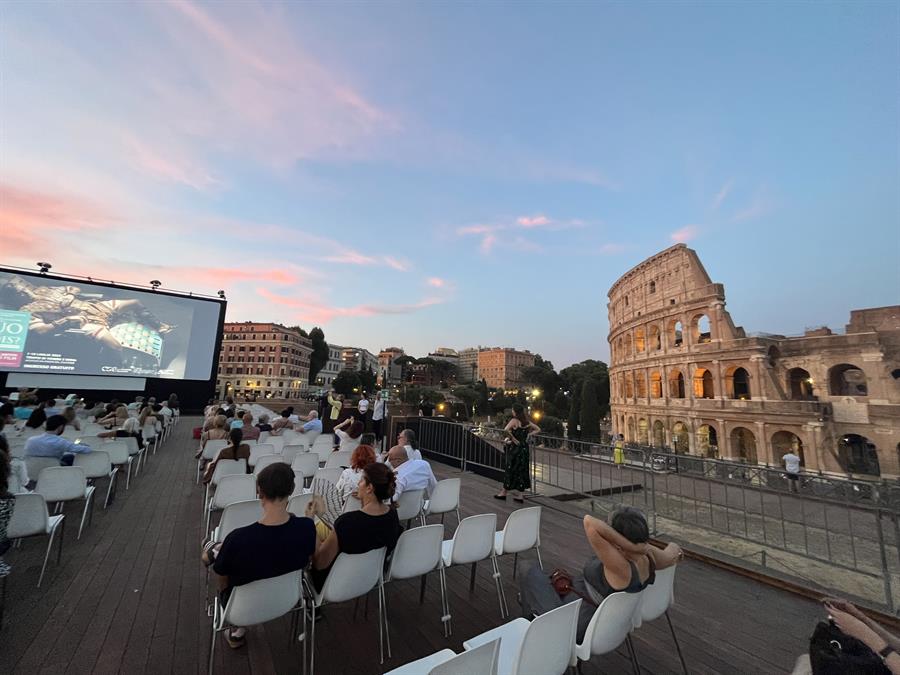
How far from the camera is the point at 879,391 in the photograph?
2364 centimetres

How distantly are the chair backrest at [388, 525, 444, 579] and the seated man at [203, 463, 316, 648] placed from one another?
72 cm

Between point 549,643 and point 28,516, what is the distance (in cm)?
483

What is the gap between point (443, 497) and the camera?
4.85 m

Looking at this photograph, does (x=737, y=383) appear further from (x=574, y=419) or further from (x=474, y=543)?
(x=474, y=543)

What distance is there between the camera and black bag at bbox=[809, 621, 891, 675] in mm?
A: 1780

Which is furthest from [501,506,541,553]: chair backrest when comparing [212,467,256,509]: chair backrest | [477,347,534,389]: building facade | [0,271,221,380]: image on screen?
[477,347,534,389]: building facade

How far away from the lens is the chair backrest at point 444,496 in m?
4.77

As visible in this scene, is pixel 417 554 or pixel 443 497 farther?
pixel 443 497

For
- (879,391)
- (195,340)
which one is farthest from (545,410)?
(195,340)

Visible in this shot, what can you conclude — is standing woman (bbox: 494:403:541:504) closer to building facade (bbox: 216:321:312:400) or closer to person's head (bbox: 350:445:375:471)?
person's head (bbox: 350:445:375:471)

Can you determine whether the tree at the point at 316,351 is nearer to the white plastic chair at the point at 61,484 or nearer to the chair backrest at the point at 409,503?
the white plastic chair at the point at 61,484

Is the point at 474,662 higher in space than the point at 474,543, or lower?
higher

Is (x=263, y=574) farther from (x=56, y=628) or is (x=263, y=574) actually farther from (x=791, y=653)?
(x=791, y=653)

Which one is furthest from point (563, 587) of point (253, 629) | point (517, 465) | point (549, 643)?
point (517, 465)
